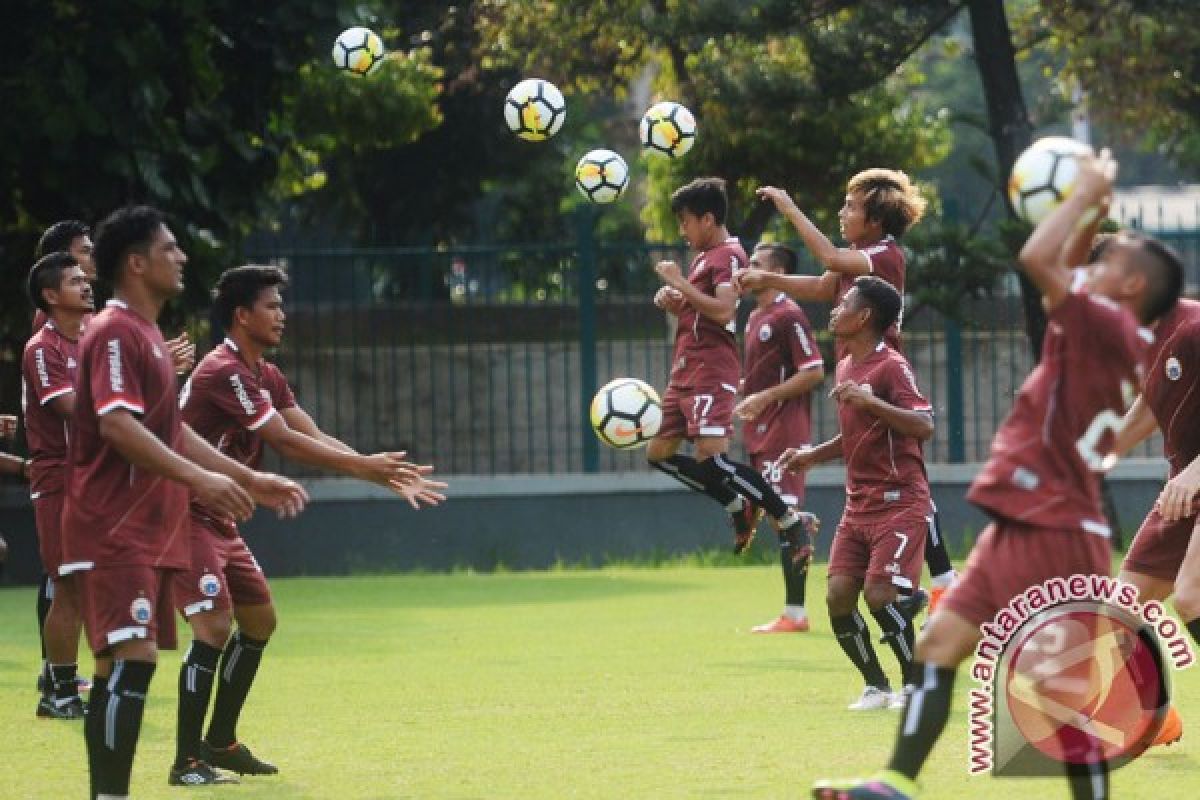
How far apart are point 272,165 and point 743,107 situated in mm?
4393

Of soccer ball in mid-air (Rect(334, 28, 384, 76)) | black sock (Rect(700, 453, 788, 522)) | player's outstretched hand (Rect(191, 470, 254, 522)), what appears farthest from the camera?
soccer ball in mid-air (Rect(334, 28, 384, 76))

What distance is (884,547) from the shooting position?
32.8ft

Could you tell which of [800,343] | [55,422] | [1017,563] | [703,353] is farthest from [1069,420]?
[800,343]

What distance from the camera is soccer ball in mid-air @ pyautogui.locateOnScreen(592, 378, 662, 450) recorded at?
45.9ft

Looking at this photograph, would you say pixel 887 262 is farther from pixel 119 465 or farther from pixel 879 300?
pixel 119 465

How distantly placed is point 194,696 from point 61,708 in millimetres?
2117

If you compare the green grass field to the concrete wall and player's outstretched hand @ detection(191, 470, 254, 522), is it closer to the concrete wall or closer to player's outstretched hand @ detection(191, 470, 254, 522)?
player's outstretched hand @ detection(191, 470, 254, 522)

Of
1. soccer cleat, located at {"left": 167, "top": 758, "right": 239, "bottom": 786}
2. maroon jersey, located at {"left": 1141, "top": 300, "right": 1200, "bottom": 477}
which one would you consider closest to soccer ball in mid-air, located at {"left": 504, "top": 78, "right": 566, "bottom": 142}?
maroon jersey, located at {"left": 1141, "top": 300, "right": 1200, "bottom": 477}

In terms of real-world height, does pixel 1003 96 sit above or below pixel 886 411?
above

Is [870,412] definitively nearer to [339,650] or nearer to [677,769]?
[677,769]

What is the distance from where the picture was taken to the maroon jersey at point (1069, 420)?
650 centimetres

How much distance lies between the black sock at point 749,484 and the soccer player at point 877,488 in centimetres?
302

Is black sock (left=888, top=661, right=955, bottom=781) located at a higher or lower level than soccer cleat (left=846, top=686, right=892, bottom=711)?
higher

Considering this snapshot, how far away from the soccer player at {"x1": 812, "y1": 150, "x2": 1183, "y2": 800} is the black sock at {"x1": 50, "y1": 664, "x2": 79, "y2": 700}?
5.11 m
